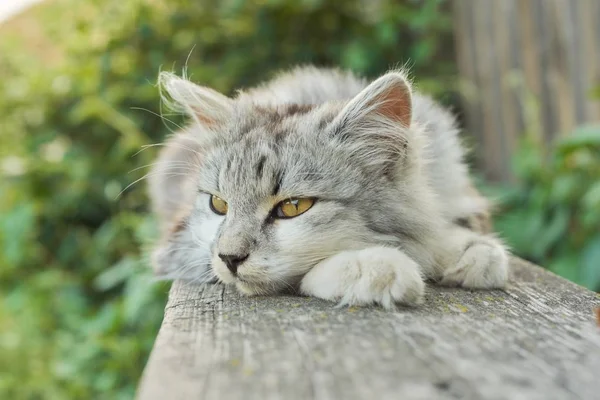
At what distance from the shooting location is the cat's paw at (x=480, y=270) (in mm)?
1979

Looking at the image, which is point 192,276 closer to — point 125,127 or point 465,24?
point 125,127

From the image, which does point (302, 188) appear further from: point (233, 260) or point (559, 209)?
point (559, 209)

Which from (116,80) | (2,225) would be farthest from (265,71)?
(2,225)

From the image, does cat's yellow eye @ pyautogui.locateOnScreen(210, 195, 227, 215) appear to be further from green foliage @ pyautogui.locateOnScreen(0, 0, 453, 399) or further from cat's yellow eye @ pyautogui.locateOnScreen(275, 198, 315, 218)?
green foliage @ pyautogui.locateOnScreen(0, 0, 453, 399)

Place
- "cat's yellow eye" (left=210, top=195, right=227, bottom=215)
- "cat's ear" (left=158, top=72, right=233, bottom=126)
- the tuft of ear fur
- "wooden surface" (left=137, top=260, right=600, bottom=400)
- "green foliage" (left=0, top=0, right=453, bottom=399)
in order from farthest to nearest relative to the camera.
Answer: "green foliage" (left=0, top=0, right=453, bottom=399), "cat's ear" (left=158, top=72, right=233, bottom=126), "cat's yellow eye" (left=210, top=195, right=227, bottom=215), the tuft of ear fur, "wooden surface" (left=137, top=260, right=600, bottom=400)

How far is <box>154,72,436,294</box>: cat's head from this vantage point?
1.93 m

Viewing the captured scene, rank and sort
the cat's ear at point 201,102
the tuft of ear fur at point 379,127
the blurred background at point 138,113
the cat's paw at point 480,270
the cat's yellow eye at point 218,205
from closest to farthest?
the cat's paw at point 480,270 < the tuft of ear fur at point 379,127 < the cat's yellow eye at point 218,205 < the cat's ear at point 201,102 < the blurred background at point 138,113

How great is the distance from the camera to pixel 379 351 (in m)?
1.25

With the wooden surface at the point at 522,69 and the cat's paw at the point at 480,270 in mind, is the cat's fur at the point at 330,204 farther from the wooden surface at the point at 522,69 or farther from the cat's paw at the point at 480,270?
the wooden surface at the point at 522,69

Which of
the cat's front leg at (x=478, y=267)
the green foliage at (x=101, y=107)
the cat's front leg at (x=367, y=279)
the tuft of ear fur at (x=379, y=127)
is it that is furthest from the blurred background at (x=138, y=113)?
the cat's front leg at (x=367, y=279)

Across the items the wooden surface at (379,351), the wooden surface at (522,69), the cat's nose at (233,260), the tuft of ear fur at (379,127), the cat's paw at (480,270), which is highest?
the wooden surface at (522,69)

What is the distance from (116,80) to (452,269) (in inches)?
135

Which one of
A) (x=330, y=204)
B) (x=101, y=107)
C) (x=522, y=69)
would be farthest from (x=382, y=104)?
(x=101, y=107)

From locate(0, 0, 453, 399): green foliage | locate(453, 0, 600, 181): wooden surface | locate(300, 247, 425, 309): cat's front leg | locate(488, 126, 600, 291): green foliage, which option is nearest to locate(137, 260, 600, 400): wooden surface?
locate(300, 247, 425, 309): cat's front leg
